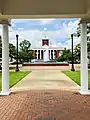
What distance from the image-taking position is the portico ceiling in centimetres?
1171

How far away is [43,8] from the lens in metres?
11.9

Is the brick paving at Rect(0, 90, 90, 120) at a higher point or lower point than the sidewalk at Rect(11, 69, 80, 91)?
higher

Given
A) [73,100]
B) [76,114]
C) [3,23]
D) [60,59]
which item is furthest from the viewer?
[60,59]

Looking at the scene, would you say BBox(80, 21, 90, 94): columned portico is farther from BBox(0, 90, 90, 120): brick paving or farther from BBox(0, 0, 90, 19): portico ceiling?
BBox(0, 90, 90, 120): brick paving

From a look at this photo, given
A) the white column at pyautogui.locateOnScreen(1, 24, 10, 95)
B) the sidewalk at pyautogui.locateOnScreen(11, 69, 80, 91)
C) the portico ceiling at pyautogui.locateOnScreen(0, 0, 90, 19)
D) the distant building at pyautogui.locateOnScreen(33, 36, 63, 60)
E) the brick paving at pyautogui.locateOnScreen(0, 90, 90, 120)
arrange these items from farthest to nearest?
the distant building at pyautogui.locateOnScreen(33, 36, 63, 60), the sidewalk at pyautogui.locateOnScreen(11, 69, 80, 91), the white column at pyautogui.locateOnScreen(1, 24, 10, 95), the portico ceiling at pyautogui.locateOnScreen(0, 0, 90, 19), the brick paving at pyautogui.locateOnScreen(0, 90, 90, 120)

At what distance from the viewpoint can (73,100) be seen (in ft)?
37.2

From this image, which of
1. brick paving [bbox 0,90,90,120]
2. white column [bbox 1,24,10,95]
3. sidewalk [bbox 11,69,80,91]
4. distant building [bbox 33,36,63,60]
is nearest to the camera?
brick paving [bbox 0,90,90,120]

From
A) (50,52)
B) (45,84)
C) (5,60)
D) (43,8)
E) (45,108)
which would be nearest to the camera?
(45,108)

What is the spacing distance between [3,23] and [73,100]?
4.93 meters

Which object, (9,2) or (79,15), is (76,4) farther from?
(9,2)

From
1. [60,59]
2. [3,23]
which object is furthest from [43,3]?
[60,59]

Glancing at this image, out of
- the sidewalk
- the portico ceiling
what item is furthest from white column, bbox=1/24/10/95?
the sidewalk

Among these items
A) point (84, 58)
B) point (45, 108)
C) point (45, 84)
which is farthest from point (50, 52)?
→ point (45, 108)

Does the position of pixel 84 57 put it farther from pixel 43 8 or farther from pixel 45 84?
pixel 45 84
